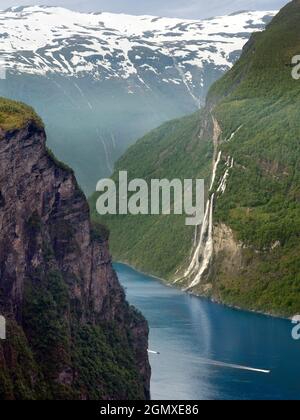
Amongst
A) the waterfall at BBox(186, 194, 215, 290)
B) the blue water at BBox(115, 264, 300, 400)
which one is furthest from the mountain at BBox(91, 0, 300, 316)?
the blue water at BBox(115, 264, 300, 400)

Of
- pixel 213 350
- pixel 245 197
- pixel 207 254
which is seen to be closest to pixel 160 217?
pixel 207 254

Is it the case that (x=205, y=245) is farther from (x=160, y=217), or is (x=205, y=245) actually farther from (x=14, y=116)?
(x=14, y=116)

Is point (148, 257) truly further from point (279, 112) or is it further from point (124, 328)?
point (124, 328)

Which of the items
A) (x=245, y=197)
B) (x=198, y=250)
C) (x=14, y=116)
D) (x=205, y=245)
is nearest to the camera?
(x=14, y=116)

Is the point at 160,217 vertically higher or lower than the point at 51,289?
higher
